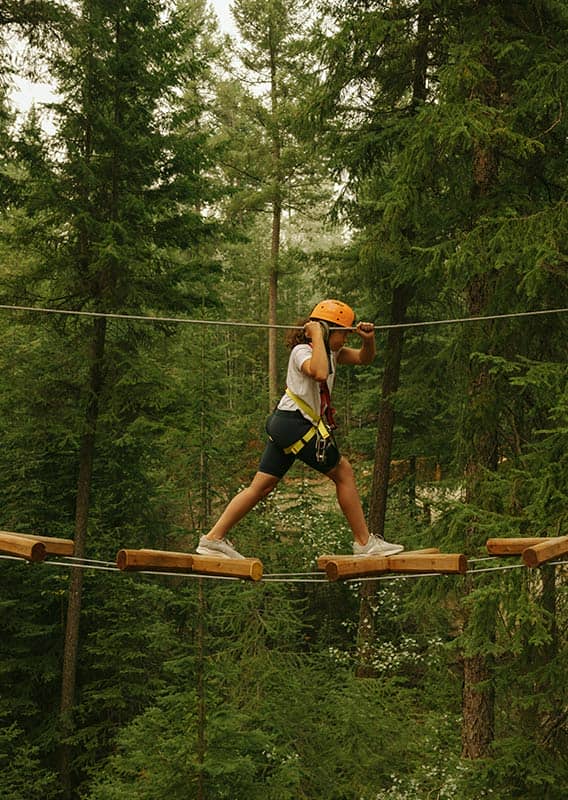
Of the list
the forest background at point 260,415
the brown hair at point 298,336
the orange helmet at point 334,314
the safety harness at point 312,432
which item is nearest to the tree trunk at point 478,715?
the forest background at point 260,415

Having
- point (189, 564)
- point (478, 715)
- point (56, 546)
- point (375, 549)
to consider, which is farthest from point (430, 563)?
point (478, 715)

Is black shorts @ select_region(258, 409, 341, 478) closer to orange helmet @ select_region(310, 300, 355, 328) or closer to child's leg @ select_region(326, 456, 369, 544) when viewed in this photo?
child's leg @ select_region(326, 456, 369, 544)

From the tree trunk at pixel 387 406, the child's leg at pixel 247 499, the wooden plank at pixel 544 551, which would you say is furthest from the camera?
the tree trunk at pixel 387 406

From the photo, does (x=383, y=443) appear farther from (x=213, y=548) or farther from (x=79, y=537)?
(x=213, y=548)

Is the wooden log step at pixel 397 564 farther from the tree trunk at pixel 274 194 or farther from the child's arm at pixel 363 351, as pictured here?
the tree trunk at pixel 274 194

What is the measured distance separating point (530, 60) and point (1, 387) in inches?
366

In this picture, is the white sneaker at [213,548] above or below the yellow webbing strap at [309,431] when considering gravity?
below

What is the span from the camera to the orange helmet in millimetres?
4703

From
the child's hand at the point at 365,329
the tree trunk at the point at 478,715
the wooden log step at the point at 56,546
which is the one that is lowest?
the tree trunk at the point at 478,715

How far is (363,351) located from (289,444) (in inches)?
30.9

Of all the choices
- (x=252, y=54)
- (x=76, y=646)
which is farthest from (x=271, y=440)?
(x=252, y=54)

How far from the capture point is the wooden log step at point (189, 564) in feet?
15.2

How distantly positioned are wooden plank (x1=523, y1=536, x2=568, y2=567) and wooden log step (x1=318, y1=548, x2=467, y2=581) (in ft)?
1.25

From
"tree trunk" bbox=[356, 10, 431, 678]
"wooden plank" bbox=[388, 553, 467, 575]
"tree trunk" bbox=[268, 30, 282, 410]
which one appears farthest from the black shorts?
"tree trunk" bbox=[268, 30, 282, 410]
